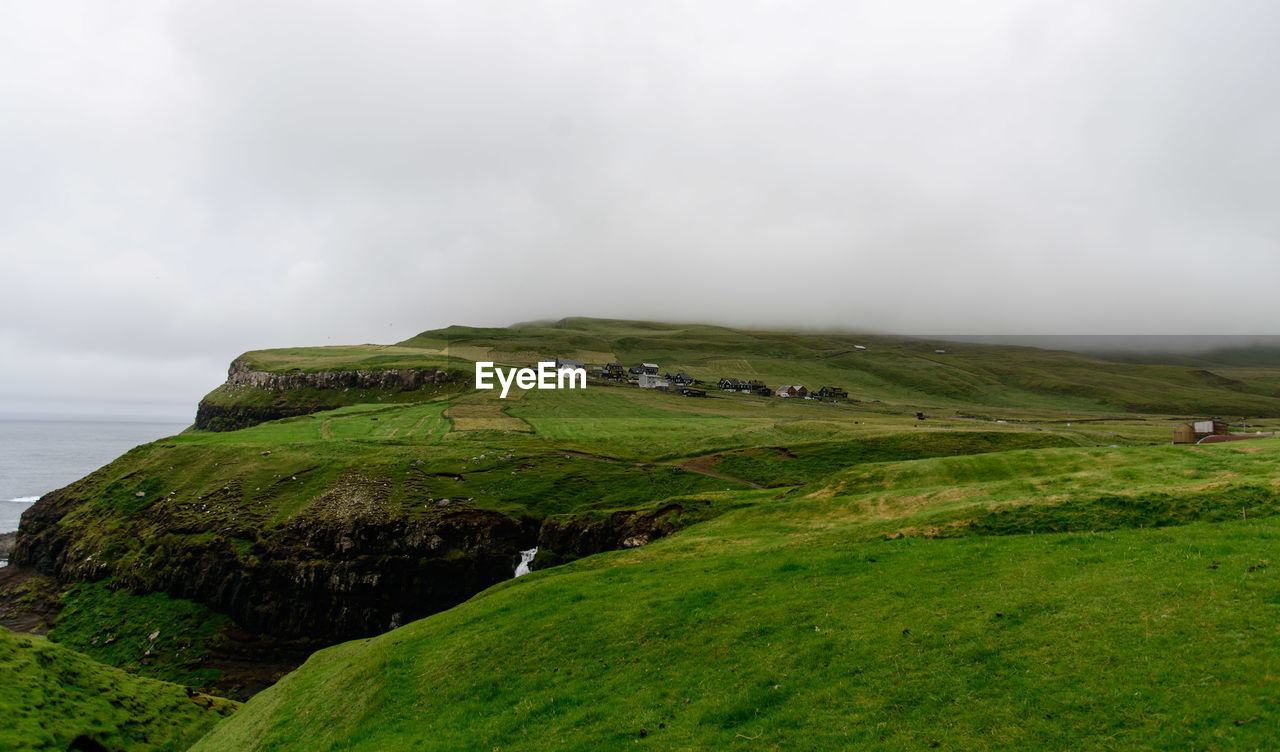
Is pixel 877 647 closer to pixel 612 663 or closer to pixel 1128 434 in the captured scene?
pixel 612 663

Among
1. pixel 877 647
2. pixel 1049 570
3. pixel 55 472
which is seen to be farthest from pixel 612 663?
pixel 55 472

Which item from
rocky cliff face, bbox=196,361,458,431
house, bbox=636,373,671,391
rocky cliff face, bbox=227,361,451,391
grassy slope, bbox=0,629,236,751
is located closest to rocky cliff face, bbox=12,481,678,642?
grassy slope, bbox=0,629,236,751

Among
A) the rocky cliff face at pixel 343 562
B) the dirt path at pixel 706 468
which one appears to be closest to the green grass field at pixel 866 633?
the rocky cliff face at pixel 343 562

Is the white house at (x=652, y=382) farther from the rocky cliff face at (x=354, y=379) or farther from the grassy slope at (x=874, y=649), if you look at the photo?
the grassy slope at (x=874, y=649)

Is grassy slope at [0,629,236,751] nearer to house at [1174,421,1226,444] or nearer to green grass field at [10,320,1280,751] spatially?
green grass field at [10,320,1280,751]

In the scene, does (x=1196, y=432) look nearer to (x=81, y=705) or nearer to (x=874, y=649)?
(x=874, y=649)

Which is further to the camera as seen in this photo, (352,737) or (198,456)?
(198,456)

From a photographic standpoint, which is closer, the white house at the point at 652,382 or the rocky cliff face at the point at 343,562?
the rocky cliff face at the point at 343,562
